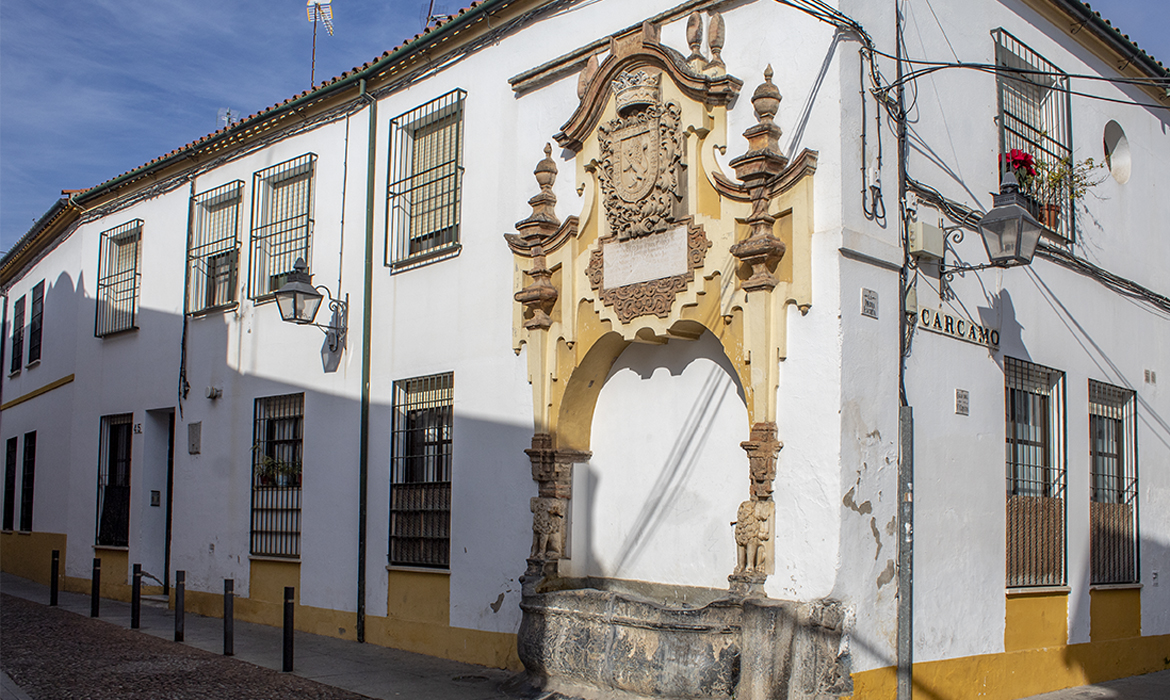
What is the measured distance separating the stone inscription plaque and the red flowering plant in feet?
11.4

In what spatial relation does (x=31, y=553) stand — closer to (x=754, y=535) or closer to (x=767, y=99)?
(x=754, y=535)

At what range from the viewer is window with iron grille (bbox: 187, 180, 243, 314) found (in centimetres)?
1513

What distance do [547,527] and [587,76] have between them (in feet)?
13.7

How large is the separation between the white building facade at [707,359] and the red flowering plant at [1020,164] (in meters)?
0.04

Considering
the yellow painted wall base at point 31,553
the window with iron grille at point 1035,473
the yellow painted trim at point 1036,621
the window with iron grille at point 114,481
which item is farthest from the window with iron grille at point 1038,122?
the yellow painted wall base at point 31,553

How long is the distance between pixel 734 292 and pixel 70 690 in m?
6.53

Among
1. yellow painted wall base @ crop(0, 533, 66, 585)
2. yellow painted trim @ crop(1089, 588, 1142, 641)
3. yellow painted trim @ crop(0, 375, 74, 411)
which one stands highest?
yellow painted trim @ crop(0, 375, 74, 411)

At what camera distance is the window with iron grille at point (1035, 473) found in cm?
945

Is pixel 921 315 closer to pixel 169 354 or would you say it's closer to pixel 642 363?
pixel 642 363

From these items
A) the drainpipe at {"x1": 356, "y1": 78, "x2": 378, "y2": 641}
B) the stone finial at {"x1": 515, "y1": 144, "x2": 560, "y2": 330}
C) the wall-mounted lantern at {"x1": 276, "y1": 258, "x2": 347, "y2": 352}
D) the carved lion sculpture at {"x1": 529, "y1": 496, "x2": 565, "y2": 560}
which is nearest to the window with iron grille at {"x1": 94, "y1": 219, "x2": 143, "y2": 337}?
the wall-mounted lantern at {"x1": 276, "y1": 258, "x2": 347, "y2": 352}

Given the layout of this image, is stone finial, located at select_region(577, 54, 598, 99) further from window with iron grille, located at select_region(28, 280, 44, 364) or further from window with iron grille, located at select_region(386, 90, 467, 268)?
window with iron grille, located at select_region(28, 280, 44, 364)

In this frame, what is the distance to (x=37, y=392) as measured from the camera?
69.9ft

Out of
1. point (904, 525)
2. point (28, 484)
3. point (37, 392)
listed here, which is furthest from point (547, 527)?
point (28, 484)

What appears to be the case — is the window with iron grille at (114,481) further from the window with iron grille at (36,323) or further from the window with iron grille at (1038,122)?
the window with iron grille at (1038,122)
